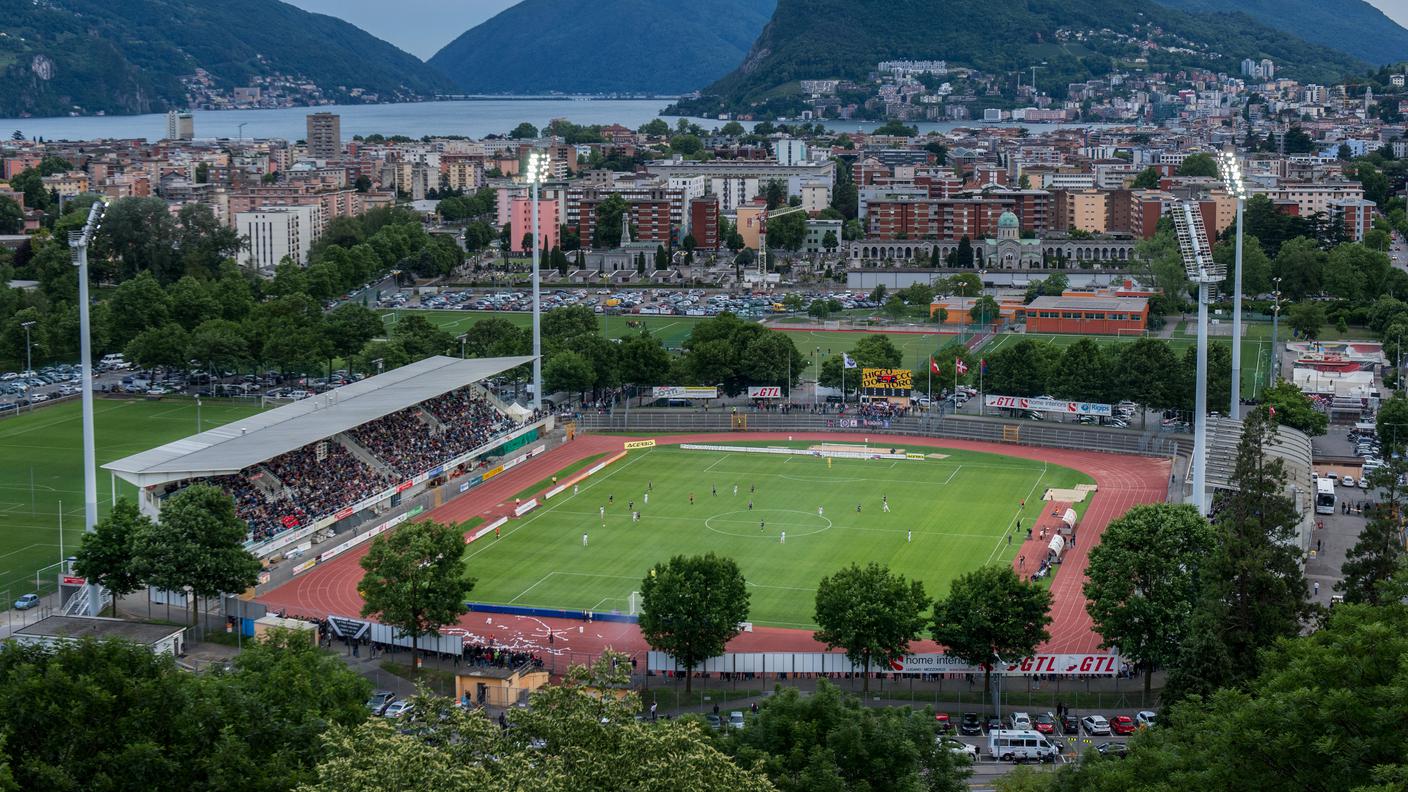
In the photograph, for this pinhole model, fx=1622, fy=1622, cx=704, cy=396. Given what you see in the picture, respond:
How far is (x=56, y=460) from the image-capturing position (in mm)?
58531

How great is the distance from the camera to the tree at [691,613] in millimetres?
36000

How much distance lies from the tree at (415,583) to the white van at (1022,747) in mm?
12664

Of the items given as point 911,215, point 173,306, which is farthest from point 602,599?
point 911,215

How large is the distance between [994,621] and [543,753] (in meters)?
17.8

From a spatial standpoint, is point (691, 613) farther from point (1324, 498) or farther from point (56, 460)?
point (56, 460)

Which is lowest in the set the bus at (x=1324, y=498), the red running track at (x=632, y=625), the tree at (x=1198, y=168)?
the red running track at (x=632, y=625)

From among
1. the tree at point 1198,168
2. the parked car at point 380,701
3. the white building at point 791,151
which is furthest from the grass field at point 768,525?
the white building at point 791,151

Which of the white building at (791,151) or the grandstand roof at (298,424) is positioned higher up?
the white building at (791,151)

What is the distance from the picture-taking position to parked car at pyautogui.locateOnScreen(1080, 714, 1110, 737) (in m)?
33.3

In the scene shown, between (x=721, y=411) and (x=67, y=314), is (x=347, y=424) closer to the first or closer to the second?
(x=721, y=411)

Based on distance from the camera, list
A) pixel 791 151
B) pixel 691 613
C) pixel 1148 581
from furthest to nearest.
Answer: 1. pixel 791 151
2. pixel 1148 581
3. pixel 691 613

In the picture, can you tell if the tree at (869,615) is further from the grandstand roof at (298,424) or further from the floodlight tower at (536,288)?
the floodlight tower at (536,288)

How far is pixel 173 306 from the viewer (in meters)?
80.3

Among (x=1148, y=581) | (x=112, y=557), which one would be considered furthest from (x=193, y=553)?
(x=1148, y=581)
